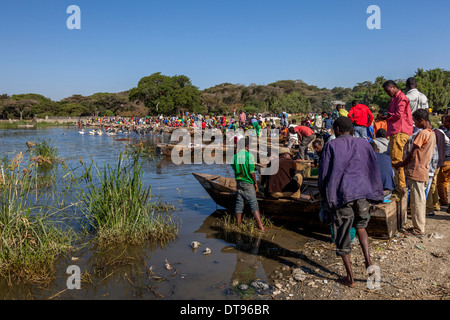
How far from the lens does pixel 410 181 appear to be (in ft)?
18.2

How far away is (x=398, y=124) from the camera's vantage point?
622 cm

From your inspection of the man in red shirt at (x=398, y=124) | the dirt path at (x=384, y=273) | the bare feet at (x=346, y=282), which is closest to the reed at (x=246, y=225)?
the dirt path at (x=384, y=273)

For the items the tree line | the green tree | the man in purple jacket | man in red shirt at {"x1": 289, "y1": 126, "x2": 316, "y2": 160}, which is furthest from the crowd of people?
the green tree

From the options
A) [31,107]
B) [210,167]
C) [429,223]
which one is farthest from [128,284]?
[31,107]

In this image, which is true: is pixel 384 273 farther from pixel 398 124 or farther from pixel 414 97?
pixel 414 97

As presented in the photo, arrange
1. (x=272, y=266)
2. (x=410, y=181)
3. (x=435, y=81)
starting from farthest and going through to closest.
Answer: (x=435, y=81), (x=410, y=181), (x=272, y=266)

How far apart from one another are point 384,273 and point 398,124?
9.96 ft

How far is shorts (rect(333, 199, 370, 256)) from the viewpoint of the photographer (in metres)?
3.85

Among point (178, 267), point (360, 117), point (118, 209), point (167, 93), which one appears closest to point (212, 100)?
point (167, 93)

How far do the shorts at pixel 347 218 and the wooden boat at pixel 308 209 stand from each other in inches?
45.7

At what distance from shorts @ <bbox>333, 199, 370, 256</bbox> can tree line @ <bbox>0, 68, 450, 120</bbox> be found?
38.0 m

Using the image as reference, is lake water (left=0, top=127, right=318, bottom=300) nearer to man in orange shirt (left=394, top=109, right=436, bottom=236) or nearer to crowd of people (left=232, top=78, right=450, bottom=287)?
crowd of people (left=232, top=78, right=450, bottom=287)

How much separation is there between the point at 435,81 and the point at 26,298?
4698cm

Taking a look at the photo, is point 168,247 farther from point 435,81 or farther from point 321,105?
point 321,105
